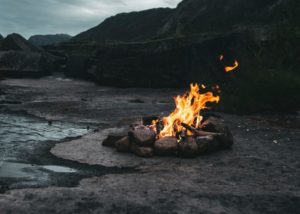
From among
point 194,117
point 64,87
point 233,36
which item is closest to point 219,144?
point 194,117

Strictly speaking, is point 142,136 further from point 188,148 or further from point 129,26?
point 129,26

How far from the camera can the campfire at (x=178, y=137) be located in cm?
686

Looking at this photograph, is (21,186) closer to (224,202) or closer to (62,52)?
(224,202)

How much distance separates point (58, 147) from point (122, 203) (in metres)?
3.09

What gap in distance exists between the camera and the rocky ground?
4547mm

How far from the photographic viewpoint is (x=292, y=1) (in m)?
22.4

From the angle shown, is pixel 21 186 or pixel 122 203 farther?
pixel 21 186

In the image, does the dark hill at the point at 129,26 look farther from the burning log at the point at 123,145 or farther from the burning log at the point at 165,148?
the burning log at the point at 165,148

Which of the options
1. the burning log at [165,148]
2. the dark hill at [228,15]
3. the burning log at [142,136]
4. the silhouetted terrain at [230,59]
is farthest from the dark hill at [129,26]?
the burning log at [165,148]

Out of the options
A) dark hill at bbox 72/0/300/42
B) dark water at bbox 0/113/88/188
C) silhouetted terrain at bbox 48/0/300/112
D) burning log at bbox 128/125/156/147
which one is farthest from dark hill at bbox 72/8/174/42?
burning log at bbox 128/125/156/147

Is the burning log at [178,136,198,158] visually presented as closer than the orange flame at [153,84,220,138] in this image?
Yes

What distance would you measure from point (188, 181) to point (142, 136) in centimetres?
173

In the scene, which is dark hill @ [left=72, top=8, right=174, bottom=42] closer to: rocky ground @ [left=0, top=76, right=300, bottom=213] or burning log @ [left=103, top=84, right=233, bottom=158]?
burning log @ [left=103, top=84, right=233, bottom=158]

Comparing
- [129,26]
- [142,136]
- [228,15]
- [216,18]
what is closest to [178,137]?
[142,136]
